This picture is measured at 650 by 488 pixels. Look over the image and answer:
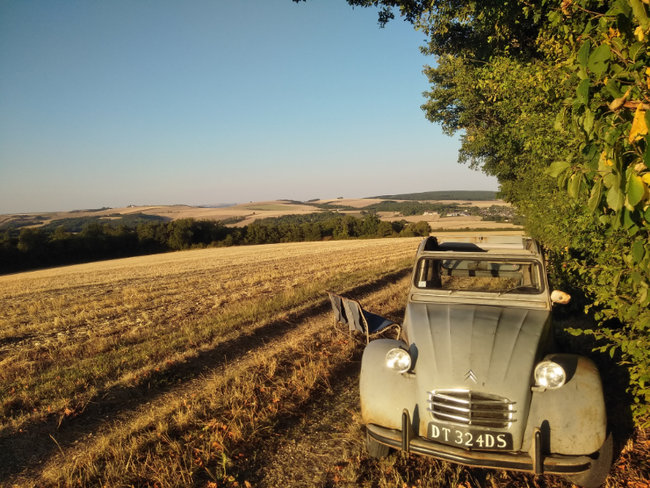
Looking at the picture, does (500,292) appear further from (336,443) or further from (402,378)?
(336,443)

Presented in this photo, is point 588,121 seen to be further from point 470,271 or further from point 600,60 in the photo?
point 470,271

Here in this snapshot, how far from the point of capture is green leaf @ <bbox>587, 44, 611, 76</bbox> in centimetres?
196

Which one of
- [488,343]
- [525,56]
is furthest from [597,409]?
[525,56]

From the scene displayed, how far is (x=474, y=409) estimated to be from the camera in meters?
3.08

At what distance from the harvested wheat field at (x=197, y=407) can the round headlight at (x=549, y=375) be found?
1.02 metres

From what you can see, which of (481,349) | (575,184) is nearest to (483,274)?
(481,349)

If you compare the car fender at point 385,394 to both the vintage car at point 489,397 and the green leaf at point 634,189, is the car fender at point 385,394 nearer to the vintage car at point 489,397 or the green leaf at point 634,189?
the vintage car at point 489,397

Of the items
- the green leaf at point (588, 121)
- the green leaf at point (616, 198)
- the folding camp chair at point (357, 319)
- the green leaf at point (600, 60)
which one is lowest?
the folding camp chair at point (357, 319)

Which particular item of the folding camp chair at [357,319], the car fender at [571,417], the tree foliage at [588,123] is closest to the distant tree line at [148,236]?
the tree foliage at [588,123]

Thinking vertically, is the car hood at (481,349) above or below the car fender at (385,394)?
above

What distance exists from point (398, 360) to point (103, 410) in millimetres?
4391

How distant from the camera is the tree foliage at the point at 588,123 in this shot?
1.96 m

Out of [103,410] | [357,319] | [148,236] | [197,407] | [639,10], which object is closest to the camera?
[639,10]

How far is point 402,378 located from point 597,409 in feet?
5.20
